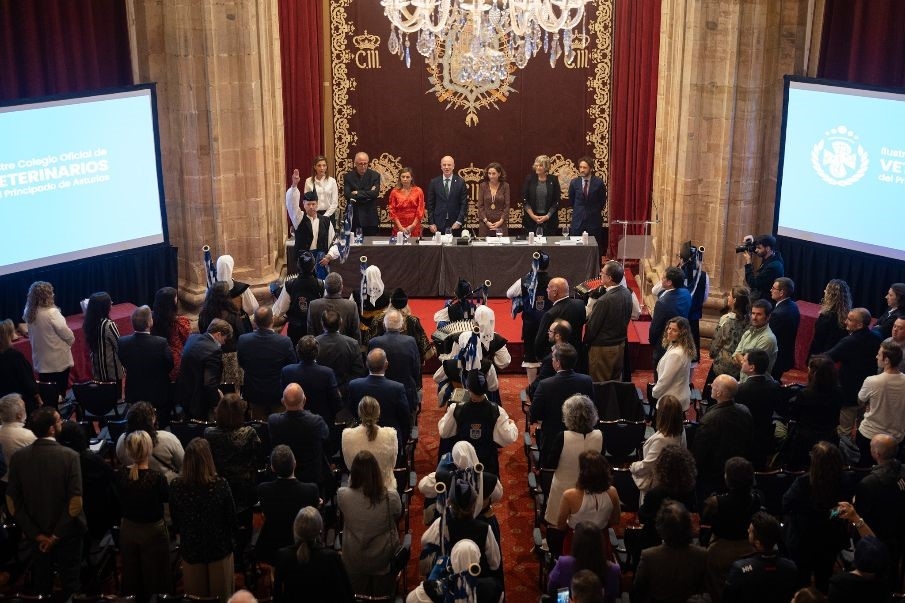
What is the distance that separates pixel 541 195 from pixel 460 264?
130 cm

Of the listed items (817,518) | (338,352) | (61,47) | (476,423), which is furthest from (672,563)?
(61,47)

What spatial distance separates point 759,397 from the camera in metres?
8.15

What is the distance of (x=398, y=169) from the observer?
1520cm

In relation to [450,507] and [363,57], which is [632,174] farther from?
[450,507]

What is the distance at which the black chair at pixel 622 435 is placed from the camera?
834cm

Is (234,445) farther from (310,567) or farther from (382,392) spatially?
(310,567)

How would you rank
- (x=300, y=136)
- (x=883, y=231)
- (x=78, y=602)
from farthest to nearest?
(x=300, y=136) → (x=883, y=231) → (x=78, y=602)

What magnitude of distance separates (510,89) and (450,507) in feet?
31.0

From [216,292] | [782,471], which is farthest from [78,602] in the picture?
[782,471]

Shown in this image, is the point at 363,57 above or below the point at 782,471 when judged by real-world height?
above

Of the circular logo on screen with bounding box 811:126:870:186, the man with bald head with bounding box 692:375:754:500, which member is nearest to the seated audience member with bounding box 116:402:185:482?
the man with bald head with bounding box 692:375:754:500

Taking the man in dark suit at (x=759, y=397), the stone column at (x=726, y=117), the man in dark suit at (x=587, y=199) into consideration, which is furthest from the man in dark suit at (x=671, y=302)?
the man in dark suit at (x=587, y=199)

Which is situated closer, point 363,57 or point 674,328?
point 674,328

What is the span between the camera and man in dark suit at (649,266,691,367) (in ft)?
32.2
